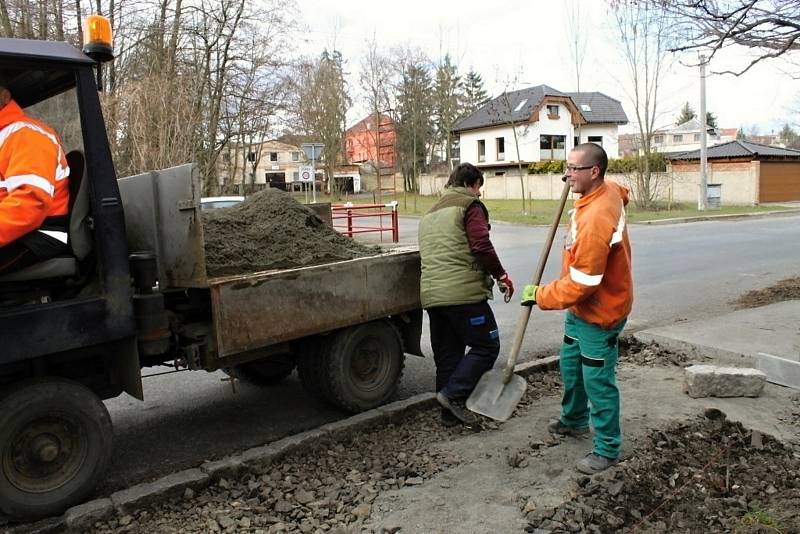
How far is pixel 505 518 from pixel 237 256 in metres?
2.41

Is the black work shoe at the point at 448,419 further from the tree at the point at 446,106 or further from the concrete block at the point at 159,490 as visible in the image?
the tree at the point at 446,106

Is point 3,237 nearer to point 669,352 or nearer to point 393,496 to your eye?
point 393,496

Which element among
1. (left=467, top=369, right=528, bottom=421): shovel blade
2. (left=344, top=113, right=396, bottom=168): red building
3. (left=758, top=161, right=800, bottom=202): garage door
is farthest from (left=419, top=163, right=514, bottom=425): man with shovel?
(left=344, top=113, right=396, bottom=168): red building

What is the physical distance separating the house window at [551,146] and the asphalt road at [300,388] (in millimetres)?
39072

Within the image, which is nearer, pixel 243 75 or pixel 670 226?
pixel 670 226

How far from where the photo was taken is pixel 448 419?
438cm

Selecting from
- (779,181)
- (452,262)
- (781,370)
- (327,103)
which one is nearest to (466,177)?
(452,262)

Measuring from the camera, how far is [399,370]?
488 cm

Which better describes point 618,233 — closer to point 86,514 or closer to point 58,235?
point 58,235

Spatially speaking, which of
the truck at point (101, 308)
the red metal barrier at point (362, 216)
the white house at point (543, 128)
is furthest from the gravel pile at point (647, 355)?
the white house at point (543, 128)

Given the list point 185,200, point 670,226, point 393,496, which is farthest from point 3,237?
point 670,226

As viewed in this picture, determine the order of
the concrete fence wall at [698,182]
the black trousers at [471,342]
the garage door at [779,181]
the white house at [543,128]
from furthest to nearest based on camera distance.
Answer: the white house at [543,128] → the garage door at [779,181] → the concrete fence wall at [698,182] → the black trousers at [471,342]

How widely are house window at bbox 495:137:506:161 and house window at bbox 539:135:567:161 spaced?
9.97 ft

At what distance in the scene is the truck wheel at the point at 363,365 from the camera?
14.6ft
